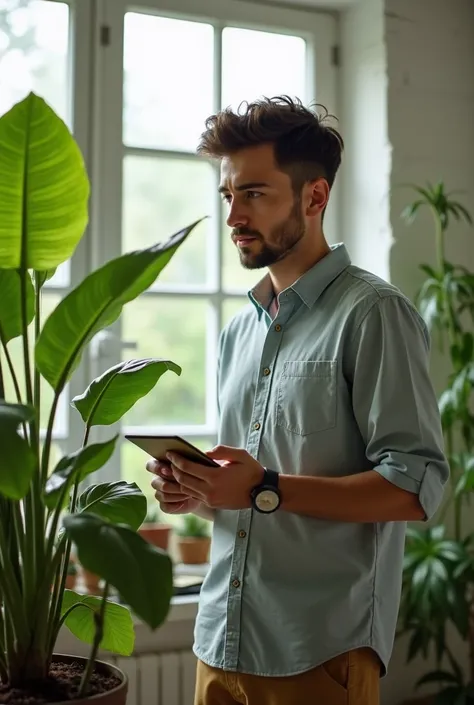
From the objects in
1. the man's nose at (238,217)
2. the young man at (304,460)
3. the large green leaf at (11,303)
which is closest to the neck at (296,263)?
the young man at (304,460)

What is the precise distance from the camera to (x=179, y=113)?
8.73 feet

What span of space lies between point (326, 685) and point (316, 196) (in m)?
0.84

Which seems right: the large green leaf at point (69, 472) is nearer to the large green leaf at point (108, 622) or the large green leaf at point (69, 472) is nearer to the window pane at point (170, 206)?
the large green leaf at point (108, 622)

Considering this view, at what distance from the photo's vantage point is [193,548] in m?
2.58

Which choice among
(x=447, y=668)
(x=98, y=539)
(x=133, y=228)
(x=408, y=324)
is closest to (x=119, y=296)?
(x=98, y=539)

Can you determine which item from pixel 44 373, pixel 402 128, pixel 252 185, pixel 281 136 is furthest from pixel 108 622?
pixel 402 128

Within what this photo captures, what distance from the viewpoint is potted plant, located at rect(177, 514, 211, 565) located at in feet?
8.46

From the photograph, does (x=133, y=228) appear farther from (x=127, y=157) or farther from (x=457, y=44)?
(x=457, y=44)

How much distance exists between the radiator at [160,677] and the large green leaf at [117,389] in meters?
1.10

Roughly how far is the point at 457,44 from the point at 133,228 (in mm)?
1104

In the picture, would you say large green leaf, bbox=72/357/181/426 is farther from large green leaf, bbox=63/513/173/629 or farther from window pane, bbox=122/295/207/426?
window pane, bbox=122/295/207/426

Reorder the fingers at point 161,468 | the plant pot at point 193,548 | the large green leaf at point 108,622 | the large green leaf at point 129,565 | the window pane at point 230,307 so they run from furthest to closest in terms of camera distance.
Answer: the window pane at point 230,307 < the plant pot at point 193,548 < the fingers at point 161,468 < the large green leaf at point 108,622 < the large green leaf at point 129,565

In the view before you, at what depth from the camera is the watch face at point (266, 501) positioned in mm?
1448

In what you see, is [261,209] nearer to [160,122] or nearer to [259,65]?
[160,122]
